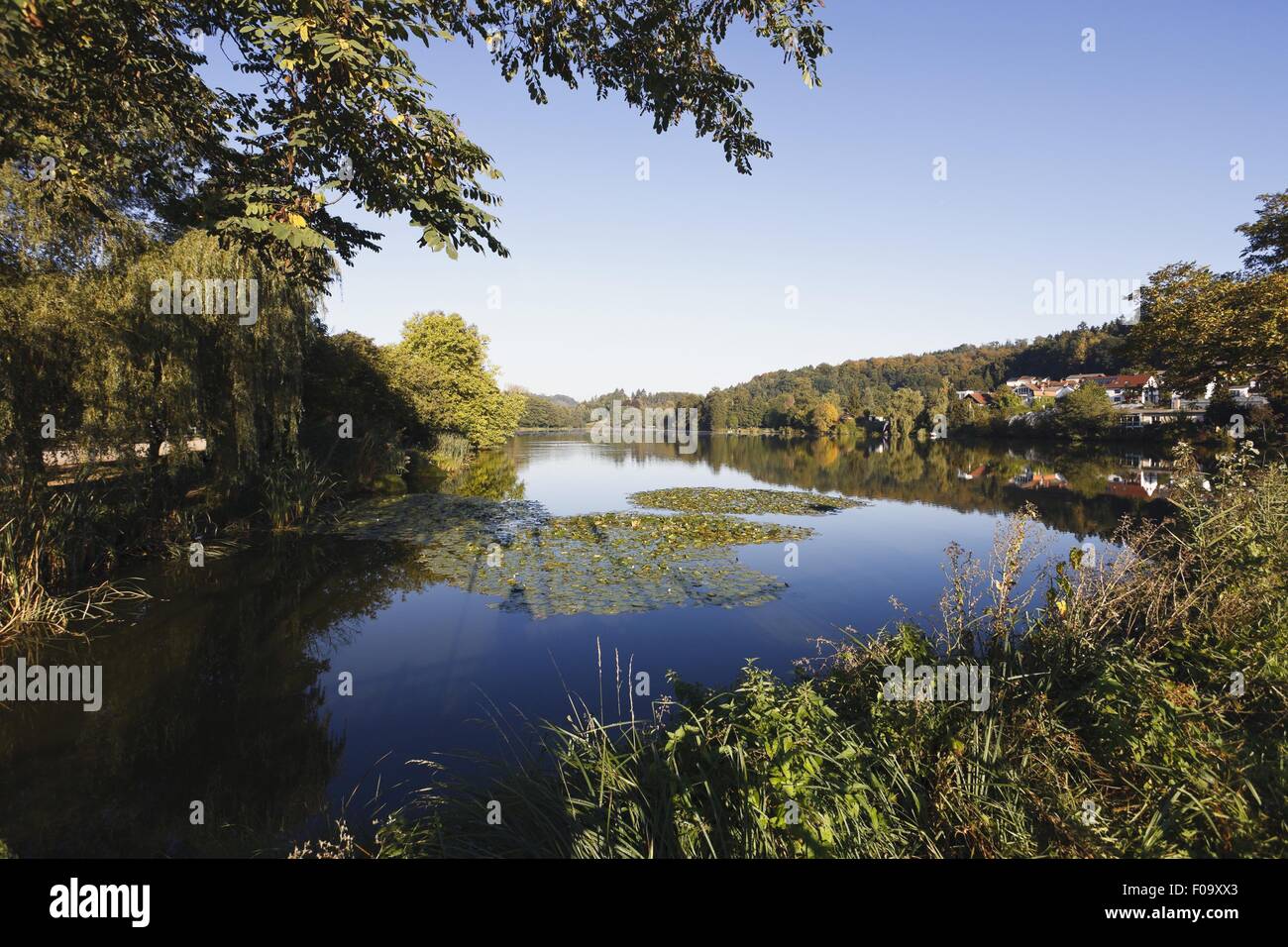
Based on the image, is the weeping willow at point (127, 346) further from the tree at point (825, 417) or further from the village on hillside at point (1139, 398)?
the tree at point (825, 417)

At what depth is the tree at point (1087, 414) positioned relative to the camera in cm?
5106

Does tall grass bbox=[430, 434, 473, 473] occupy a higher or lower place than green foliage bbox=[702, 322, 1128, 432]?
lower

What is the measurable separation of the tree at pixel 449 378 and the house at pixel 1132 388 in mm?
76729

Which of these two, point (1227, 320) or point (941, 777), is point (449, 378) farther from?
point (1227, 320)

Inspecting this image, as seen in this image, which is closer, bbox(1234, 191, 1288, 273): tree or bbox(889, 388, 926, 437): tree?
bbox(1234, 191, 1288, 273): tree

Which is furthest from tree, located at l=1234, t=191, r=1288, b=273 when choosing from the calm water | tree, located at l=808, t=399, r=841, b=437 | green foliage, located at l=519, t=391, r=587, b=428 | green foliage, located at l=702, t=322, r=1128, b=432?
green foliage, located at l=519, t=391, r=587, b=428

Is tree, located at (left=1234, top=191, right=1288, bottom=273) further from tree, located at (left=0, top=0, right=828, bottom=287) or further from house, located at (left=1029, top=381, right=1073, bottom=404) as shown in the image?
house, located at (left=1029, top=381, right=1073, bottom=404)

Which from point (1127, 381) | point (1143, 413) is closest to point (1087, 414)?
point (1143, 413)

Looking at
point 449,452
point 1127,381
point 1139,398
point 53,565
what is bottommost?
point 53,565

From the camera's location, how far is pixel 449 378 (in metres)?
34.0

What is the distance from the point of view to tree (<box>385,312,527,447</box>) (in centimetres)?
3009

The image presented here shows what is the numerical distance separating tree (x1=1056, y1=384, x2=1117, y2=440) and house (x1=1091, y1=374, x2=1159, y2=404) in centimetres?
2338

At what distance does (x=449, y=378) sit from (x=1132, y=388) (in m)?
91.8
